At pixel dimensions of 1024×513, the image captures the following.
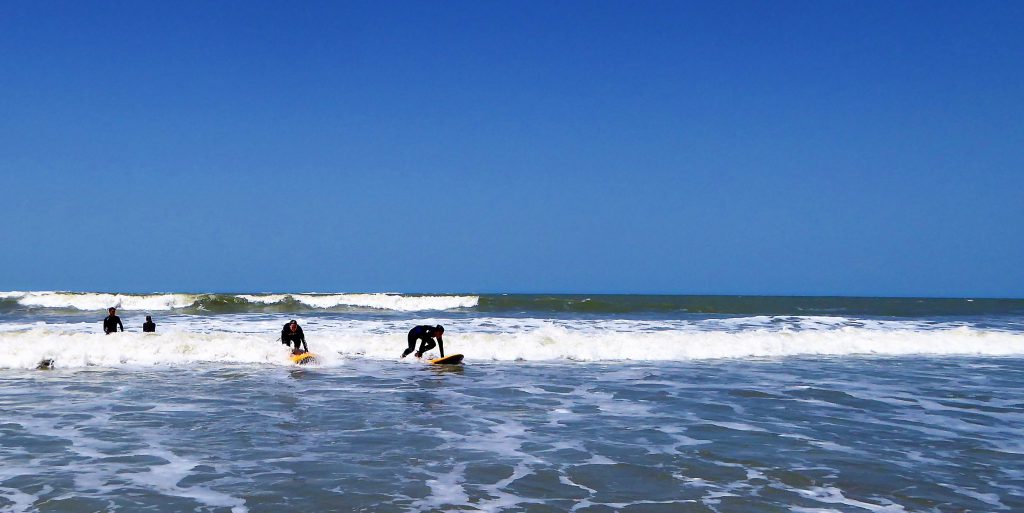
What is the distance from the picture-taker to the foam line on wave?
1883 centimetres

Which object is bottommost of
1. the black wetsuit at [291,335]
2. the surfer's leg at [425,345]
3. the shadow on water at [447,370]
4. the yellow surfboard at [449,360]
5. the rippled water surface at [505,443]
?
the rippled water surface at [505,443]

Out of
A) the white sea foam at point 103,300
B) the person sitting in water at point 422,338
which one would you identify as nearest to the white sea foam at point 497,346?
the person sitting in water at point 422,338

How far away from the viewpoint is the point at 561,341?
22.2 m

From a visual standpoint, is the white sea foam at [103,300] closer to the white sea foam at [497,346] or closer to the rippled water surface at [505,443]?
the white sea foam at [497,346]

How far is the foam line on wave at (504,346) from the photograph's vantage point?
1883cm

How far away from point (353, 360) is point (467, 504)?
13.3m

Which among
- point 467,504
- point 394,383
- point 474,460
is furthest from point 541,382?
point 467,504

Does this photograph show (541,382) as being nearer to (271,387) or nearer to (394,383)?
(394,383)

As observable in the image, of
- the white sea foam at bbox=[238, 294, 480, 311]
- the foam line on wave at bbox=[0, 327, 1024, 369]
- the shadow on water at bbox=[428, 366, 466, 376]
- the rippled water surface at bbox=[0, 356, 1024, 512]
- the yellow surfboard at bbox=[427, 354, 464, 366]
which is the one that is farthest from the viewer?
the white sea foam at bbox=[238, 294, 480, 311]

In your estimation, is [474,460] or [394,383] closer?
[474,460]

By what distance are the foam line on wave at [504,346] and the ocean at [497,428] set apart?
100mm

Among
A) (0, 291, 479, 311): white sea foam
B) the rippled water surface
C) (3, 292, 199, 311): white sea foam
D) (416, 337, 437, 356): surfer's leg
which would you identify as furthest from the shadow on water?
(3, 292, 199, 311): white sea foam

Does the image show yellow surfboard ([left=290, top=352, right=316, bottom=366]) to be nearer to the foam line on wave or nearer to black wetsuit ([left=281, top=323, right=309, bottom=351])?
the foam line on wave

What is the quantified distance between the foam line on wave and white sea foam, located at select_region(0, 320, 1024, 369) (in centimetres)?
2
